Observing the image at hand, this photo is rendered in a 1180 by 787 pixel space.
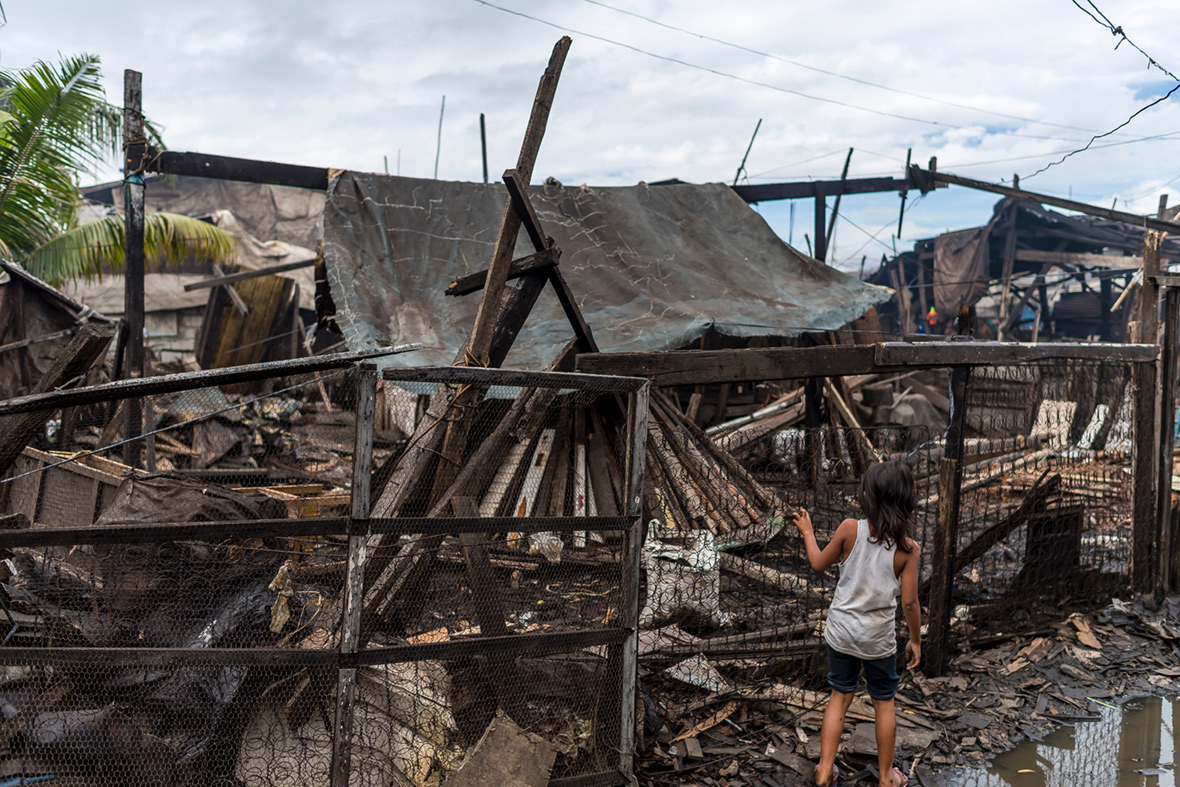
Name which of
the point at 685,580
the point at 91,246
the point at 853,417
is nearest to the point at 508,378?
the point at 685,580

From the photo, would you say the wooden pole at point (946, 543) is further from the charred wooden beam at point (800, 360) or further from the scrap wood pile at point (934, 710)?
the charred wooden beam at point (800, 360)

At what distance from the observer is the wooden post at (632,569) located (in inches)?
130

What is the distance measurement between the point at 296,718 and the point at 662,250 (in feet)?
25.4

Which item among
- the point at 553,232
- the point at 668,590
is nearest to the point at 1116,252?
the point at 553,232

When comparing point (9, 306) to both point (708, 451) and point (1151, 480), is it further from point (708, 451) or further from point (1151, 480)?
point (1151, 480)

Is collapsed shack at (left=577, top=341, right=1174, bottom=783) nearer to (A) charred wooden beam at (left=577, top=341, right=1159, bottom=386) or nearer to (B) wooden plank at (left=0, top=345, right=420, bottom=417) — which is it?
(A) charred wooden beam at (left=577, top=341, right=1159, bottom=386)

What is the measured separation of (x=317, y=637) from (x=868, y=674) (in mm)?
2623

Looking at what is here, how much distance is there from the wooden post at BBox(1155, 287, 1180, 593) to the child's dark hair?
430 cm

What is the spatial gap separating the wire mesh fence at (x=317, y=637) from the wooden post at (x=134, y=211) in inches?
160

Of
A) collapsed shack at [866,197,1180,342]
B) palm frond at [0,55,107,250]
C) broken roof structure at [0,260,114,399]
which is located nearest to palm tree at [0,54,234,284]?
palm frond at [0,55,107,250]

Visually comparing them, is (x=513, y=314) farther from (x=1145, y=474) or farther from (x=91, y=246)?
(x=91, y=246)

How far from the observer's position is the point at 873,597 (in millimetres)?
3371

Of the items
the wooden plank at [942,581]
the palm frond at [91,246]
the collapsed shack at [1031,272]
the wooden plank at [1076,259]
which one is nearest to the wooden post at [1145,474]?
the wooden plank at [942,581]

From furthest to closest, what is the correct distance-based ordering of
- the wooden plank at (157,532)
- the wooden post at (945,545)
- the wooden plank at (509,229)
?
1. the wooden post at (945,545)
2. the wooden plank at (509,229)
3. the wooden plank at (157,532)
